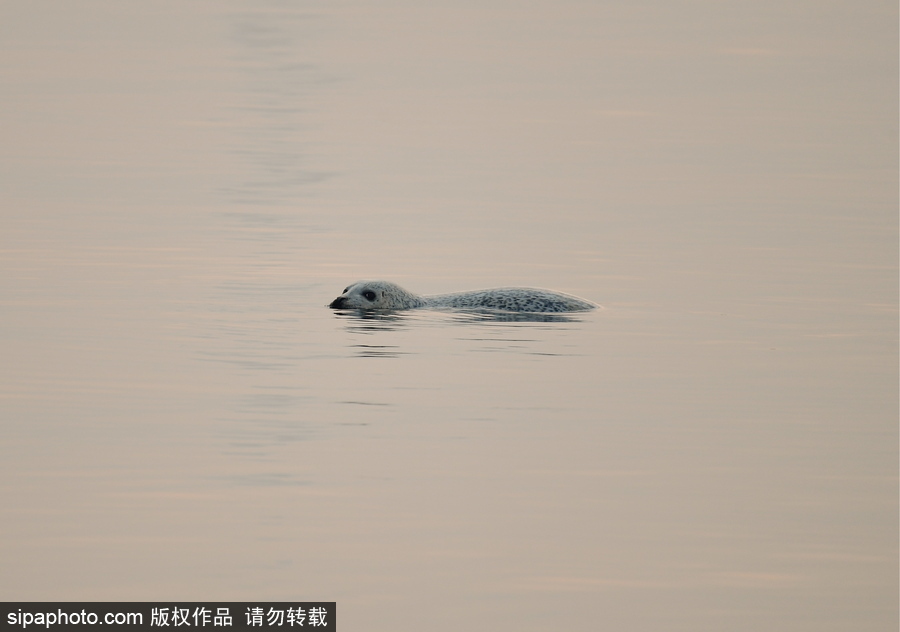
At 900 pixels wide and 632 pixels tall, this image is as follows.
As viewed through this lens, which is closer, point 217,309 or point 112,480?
point 112,480

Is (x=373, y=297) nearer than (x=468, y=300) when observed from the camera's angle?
Yes

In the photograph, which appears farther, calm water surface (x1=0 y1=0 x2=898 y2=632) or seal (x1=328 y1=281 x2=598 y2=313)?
seal (x1=328 y1=281 x2=598 y2=313)

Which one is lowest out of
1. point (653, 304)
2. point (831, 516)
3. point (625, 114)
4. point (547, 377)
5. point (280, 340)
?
point (831, 516)

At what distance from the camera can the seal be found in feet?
63.9

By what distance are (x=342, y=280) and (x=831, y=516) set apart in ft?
37.9

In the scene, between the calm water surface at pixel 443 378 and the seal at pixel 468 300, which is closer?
the calm water surface at pixel 443 378

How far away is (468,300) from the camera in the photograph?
64.6 feet

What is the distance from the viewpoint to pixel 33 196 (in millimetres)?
28672

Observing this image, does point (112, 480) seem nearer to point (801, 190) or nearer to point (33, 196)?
point (33, 196)

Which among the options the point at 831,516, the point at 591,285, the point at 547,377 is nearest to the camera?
the point at 831,516

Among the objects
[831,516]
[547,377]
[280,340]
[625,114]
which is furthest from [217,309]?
[625,114]

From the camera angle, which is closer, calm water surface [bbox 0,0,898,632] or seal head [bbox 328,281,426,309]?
calm water surface [bbox 0,0,898,632]

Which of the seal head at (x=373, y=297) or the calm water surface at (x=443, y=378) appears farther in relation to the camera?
the seal head at (x=373, y=297)

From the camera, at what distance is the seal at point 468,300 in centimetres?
1947
